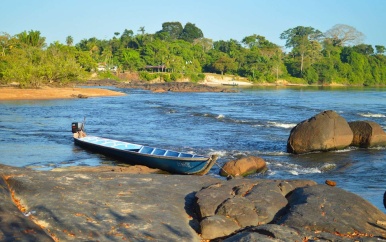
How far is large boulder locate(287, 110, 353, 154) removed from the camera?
2306 centimetres

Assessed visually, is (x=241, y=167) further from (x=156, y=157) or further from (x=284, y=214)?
(x=284, y=214)

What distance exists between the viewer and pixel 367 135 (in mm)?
24594

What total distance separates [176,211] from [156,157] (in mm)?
7322

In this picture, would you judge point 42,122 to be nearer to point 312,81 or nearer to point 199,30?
point 312,81

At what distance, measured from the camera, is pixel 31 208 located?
32.8 feet

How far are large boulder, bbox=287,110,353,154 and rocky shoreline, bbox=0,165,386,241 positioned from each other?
10.6 meters

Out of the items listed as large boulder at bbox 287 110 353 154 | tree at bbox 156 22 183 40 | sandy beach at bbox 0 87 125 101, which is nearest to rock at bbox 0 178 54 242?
large boulder at bbox 287 110 353 154

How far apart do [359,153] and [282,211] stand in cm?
1386

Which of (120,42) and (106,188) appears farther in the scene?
(120,42)

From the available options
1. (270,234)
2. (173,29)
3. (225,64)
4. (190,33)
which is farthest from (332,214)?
(173,29)

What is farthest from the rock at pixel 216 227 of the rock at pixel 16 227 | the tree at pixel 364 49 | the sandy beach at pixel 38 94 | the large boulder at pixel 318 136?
the tree at pixel 364 49

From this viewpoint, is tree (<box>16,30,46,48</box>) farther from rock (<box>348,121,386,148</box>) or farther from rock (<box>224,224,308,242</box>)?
rock (<box>224,224,308,242</box>)

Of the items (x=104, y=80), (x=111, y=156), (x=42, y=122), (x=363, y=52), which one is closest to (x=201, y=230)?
(x=111, y=156)

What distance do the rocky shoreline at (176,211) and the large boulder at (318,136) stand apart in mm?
10591
